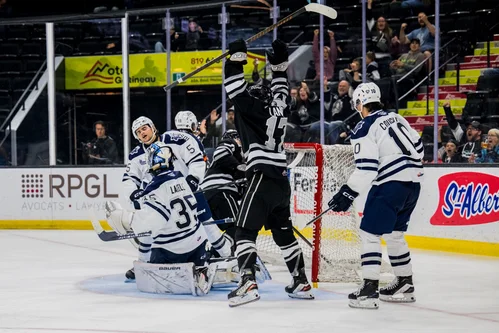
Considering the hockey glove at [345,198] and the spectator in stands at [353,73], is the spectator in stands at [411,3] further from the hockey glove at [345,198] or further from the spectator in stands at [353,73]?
the hockey glove at [345,198]

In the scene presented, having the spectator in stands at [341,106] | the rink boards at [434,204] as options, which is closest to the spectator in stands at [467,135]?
the rink boards at [434,204]

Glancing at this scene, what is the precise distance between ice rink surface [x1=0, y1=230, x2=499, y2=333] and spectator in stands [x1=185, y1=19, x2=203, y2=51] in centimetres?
342

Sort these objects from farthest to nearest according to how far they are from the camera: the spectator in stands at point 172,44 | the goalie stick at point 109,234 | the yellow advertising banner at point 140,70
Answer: the spectator in stands at point 172,44
the yellow advertising banner at point 140,70
the goalie stick at point 109,234

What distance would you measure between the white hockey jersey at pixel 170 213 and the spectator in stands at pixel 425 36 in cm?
395

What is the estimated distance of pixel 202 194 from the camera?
5.73 metres

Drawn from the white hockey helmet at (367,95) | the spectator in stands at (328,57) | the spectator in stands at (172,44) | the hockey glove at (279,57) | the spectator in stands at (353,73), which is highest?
the spectator in stands at (172,44)

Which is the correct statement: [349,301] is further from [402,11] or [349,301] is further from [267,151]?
[402,11]

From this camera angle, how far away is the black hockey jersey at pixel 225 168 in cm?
591

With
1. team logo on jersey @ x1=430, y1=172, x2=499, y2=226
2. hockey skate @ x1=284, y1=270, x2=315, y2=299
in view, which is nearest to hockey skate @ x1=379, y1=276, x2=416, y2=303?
hockey skate @ x1=284, y1=270, x2=315, y2=299

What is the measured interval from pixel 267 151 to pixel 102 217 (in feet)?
16.5

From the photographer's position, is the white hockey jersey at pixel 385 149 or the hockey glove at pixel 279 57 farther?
the hockey glove at pixel 279 57

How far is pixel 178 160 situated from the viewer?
18.9ft

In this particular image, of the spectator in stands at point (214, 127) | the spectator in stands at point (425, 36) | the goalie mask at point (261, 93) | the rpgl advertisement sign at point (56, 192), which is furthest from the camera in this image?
the rpgl advertisement sign at point (56, 192)

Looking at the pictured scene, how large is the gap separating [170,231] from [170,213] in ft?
0.33
